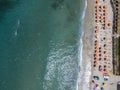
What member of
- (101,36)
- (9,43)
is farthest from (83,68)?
(9,43)

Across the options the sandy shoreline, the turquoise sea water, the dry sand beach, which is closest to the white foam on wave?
the turquoise sea water

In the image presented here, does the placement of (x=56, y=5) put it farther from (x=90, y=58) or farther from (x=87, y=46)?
(x=90, y=58)

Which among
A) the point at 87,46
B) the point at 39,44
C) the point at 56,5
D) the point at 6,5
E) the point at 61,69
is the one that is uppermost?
the point at 6,5

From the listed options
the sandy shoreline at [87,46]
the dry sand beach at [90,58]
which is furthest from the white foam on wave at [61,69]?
the dry sand beach at [90,58]

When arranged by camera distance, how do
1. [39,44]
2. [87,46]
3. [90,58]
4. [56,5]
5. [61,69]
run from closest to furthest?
[90,58] → [61,69] → [87,46] → [39,44] → [56,5]

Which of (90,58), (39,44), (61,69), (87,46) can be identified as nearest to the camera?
(90,58)

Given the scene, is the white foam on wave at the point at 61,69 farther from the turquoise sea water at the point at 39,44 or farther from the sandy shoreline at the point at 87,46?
the sandy shoreline at the point at 87,46

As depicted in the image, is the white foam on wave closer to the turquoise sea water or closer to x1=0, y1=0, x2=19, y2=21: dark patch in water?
the turquoise sea water

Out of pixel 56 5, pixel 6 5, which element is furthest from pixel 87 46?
pixel 6 5
